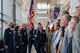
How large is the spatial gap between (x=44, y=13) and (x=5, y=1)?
14.5 m

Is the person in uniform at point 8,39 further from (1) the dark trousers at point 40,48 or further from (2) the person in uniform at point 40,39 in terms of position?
(1) the dark trousers at point 40,48

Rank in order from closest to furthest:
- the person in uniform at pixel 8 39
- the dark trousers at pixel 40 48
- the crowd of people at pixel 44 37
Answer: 1. the crowd of people at pixel 44 37
2. the person in uniform at pixel 8 39
3. the dark trousers at pixel 40 48

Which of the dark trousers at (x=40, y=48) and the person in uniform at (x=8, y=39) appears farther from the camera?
the dark trousers at (x=40, y=48)

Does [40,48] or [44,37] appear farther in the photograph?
[40,48]

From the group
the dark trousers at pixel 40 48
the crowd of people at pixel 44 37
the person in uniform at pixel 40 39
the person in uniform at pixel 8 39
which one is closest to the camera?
the crowd of people at pixel 44 37

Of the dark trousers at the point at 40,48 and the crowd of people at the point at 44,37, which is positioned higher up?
the crowd of people at the point at 44,37

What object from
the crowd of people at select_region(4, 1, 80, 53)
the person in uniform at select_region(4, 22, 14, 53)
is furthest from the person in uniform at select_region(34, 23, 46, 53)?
the person in uniform at select_region(4, 22, 14, 53)

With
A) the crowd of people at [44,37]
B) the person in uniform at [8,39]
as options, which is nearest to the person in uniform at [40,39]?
the crowd of people at [44,37]

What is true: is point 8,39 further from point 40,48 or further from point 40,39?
point 40,48

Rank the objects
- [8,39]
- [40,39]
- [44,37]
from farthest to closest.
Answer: [40,39] → [44,37] → [8,39]

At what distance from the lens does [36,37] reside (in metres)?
8.69

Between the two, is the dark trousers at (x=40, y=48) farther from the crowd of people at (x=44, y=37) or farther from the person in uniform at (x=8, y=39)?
the person in uniform at (x=8, y=39)

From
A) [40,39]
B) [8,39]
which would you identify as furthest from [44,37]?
[8,39]

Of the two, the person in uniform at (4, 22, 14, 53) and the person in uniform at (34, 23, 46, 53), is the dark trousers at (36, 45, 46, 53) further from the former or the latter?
the person in uniform at (4, 22, 14, 53)
